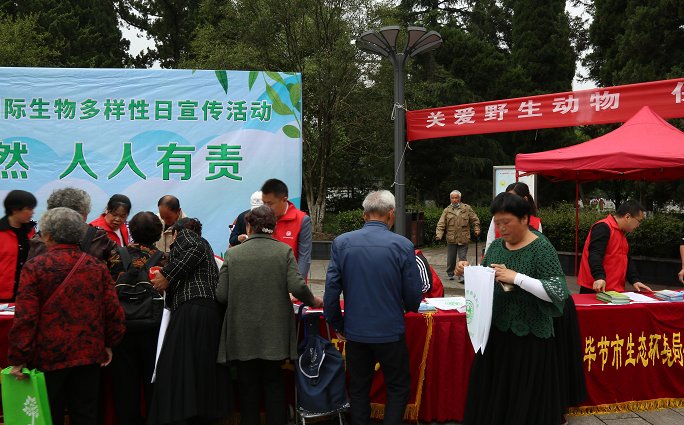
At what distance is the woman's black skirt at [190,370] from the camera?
288cm

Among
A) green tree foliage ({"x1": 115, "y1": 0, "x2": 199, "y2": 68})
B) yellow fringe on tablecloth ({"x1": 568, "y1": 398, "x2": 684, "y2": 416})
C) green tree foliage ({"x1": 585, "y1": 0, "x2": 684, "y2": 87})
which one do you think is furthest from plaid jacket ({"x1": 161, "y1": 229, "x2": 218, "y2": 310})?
green tree foliage ({"x1": 115, "y1": 0, "x2": 199, "y2": 68})

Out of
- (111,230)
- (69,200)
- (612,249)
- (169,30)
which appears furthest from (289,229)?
(169,30)

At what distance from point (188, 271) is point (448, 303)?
1.85 metres

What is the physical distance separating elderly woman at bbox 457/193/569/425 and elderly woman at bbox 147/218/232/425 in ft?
4.96

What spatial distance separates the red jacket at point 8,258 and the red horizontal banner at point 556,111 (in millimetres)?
5448

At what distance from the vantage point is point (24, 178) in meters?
6.15

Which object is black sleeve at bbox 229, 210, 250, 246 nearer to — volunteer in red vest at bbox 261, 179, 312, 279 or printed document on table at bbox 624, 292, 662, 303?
volunteer in red vest at bbox 261, 179, 312, 279

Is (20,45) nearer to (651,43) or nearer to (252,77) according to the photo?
(252,77)

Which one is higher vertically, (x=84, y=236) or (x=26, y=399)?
(x=84, y=236)

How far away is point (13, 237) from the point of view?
375 centimetres

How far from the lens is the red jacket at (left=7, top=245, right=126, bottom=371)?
2504mm

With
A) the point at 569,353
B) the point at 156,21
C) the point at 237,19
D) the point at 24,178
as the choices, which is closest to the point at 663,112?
the point at 569,353

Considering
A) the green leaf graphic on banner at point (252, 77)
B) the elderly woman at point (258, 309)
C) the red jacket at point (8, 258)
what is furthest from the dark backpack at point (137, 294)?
the green leaf graphic on banner at point (252, 77)

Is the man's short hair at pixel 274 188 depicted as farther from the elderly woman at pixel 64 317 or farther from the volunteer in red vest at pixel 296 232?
the elderly woman at pixel 64 317
